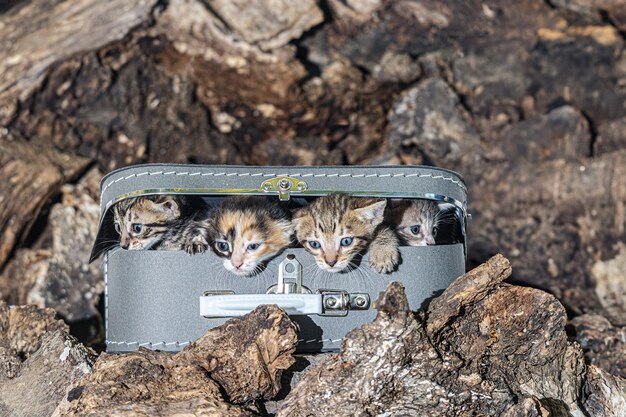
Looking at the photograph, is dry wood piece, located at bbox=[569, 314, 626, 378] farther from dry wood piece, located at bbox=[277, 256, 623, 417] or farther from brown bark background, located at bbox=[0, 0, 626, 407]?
dry wood piece, located at bbox=[277, 256, 623, 417]

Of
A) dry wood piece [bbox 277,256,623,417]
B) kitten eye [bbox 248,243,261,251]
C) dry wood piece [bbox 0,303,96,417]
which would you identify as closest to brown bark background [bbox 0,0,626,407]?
dry wood piece [bbox 0,303,96,417]

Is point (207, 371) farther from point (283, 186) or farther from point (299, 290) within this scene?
point (283, 186)

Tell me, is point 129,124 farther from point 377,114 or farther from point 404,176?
point 404,176

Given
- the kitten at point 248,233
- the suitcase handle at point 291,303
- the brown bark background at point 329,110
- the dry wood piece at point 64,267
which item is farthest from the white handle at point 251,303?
the dry wood piece at point 64,267

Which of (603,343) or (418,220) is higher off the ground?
(418,220)

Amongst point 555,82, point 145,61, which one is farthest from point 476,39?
point 145,61

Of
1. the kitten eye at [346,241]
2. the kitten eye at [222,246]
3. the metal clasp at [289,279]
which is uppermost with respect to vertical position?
the kitten eye at [346,241]

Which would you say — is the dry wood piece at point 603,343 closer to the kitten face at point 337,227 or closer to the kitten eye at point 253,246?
the kitten face at point 337,227

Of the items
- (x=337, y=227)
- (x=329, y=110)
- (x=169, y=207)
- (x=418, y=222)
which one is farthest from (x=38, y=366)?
(x=329, y=110)
